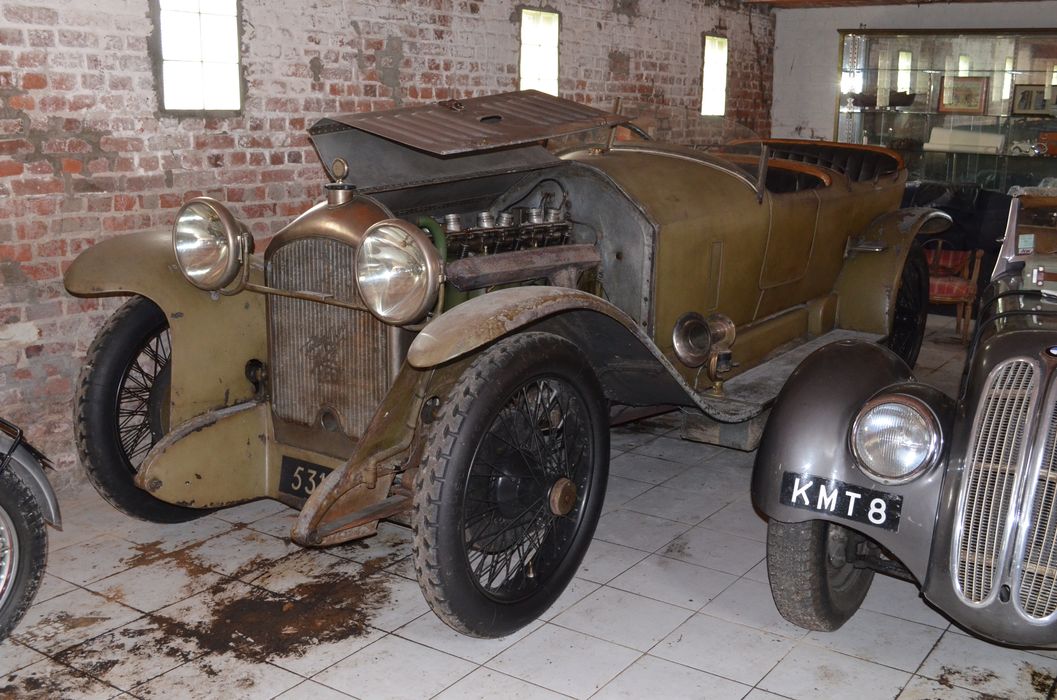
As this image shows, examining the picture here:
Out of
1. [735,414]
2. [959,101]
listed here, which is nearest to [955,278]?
[959,101]

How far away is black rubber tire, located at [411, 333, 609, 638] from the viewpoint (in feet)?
9.00

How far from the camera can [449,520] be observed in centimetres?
273

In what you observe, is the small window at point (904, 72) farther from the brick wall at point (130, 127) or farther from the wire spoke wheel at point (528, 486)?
Result: the wire spoke wheel at point (528, 486)

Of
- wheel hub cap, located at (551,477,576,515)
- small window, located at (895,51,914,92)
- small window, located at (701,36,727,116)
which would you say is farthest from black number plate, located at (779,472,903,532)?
small window, located at (895,51,914,92)

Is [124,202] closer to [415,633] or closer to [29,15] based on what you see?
[29,15]

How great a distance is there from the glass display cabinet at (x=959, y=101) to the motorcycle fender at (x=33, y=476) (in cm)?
772

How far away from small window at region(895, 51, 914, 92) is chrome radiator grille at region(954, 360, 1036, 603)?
717 cm

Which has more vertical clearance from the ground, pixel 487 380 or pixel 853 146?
pixel 853 146

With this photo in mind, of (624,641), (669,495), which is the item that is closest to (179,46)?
(669,495)

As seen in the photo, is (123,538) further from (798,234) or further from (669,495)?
(798,234)

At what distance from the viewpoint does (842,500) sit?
2672 millimetres

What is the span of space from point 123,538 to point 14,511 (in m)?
0.90

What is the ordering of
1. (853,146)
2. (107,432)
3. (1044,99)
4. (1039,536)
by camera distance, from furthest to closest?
(1044,99)
(853,146)
(107,432)
(1039,536)

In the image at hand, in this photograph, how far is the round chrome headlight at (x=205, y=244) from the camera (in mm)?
3402
